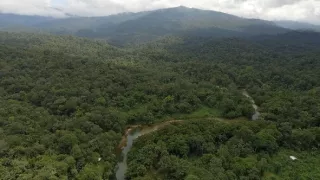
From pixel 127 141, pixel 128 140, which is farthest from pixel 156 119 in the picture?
pixel 127 141

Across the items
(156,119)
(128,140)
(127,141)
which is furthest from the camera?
(156,119)

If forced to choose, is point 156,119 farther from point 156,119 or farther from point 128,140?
point 128,140

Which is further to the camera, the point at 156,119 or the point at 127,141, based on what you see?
the point at 156,119

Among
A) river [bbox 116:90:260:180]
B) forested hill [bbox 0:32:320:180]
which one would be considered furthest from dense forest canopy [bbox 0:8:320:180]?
river [bbox 116:90:260:180]

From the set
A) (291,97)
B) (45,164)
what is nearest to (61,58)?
(45,164)

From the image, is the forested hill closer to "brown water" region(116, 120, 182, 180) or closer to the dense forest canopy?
the dense forest canopy

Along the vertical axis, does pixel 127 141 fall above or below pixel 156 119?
below

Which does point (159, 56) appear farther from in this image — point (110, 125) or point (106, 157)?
point (106, 157)

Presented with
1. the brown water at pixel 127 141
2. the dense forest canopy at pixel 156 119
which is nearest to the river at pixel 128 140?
the brown water at pixel 127 141
